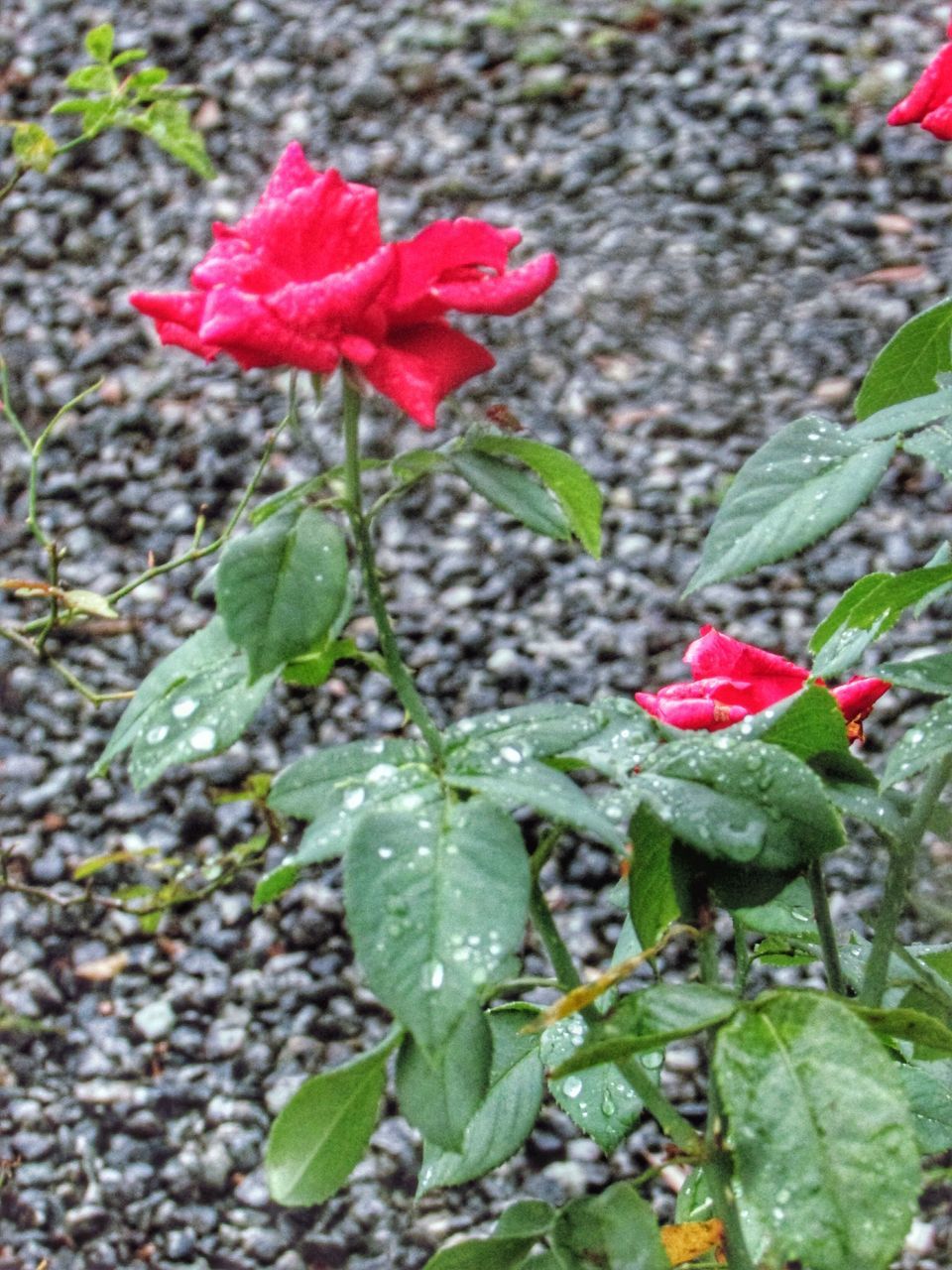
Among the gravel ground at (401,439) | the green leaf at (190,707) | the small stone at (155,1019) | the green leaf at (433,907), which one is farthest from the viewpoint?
the small stone at (155,1019)

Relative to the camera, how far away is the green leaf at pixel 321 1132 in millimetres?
718

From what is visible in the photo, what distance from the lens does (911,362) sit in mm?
863

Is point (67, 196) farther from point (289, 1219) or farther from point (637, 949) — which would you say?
point (637, 949)

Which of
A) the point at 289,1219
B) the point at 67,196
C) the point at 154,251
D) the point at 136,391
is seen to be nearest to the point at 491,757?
the point at 289,1219

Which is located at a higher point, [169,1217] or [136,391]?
[136,391]

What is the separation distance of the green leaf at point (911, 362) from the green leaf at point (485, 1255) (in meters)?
0.44

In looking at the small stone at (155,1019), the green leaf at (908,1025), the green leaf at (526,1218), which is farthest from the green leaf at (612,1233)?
the small stone at (155,1019)

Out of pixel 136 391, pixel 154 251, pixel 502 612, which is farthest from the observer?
pixel 154 251

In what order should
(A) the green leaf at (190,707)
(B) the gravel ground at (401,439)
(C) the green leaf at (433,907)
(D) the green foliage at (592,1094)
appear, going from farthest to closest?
1. (B) the gravel ground at (401,439)
2. (D) the green foliage at (592,1094)
3. (A) the green leaf at (190,707)
4. (C) the green leaf at (433,907)

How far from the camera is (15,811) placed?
7.38ft

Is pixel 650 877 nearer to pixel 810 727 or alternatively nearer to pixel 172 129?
pixel 810 727

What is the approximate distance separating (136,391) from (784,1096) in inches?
96.0

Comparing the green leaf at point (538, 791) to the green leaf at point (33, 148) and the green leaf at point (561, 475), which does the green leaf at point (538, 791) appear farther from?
the green leaf at point (33, 148)

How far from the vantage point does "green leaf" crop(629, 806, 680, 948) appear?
2.29 ft
